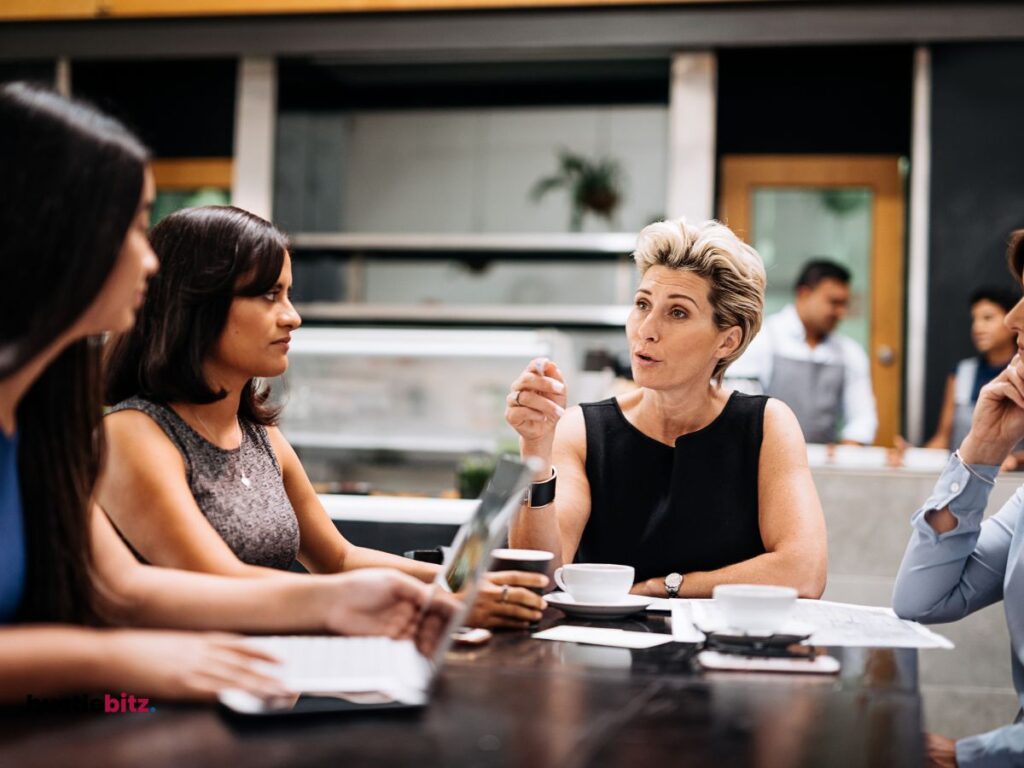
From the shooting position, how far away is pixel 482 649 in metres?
1.24

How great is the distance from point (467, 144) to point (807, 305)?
1.89m

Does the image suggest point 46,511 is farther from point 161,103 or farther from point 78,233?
point 161,103

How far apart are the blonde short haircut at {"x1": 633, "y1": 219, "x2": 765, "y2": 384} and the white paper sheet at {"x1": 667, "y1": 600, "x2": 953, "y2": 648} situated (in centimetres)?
72

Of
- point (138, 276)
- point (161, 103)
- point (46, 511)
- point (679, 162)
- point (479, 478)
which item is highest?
point (161, 103)

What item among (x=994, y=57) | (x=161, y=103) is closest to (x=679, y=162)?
(x=994, y=57)

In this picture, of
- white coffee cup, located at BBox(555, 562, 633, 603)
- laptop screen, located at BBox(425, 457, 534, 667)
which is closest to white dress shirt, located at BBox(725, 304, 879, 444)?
white coffee cup, located at BBox(555, 562, 633, 603)

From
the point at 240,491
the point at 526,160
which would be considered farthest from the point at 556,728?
the point at 526,160

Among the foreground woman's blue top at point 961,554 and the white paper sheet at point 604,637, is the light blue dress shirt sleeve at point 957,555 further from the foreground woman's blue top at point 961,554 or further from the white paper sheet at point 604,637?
the white paper sheet at point 604,637

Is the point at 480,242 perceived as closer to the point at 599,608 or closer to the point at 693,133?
the point at 693,133

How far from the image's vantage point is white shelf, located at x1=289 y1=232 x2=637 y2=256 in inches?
195

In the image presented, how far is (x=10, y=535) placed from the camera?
3.66 ft

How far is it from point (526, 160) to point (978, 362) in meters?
2.32

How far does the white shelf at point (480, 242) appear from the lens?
4.95 meters

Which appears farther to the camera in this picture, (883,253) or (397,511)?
(883,253)
